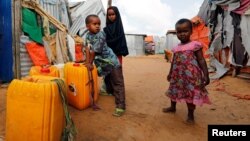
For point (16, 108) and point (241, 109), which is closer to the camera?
point (16, 108)

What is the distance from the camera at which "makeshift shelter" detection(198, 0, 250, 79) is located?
6961mm

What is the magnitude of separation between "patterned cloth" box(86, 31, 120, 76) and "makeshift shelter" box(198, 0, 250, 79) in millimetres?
3940

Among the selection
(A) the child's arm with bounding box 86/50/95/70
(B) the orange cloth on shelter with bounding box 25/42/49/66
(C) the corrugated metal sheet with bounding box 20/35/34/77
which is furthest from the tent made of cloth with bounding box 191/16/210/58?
(A) the child's arm with bounding box 86/50/95/70

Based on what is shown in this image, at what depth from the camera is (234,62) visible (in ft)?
24.3

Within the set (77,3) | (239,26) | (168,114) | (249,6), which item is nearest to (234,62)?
(239,26)

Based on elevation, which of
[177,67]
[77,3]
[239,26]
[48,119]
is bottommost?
[48,119]

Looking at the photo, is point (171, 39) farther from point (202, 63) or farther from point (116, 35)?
point (202, 63)

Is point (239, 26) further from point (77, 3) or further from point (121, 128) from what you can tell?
point (77, 3)

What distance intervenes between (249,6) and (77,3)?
26.6 feet

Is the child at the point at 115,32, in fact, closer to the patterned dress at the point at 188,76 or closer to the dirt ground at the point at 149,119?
the dirt ground at the point at 149,119

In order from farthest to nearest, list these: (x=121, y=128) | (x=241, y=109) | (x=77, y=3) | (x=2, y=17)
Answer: (x=77, y=3) < (x=2, y=17) < (x=241, y=109) < (x=121, y=128)

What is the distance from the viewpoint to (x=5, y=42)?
6078 mm

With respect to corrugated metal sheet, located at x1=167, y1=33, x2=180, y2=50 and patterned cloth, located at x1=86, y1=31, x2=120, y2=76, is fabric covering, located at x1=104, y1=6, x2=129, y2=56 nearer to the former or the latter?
patterned cloth, located at x1=86, y1=31, x2=120, y2=76

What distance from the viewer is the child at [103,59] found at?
3.99 m
